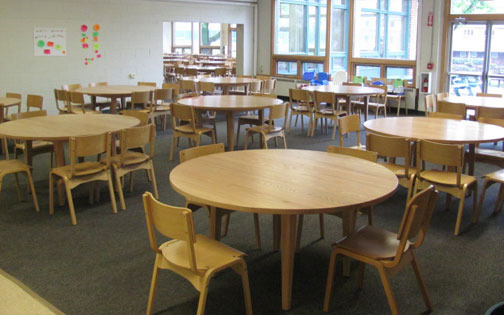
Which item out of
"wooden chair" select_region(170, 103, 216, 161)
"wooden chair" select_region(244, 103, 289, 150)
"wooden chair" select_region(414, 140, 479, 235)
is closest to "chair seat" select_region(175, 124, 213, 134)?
"wooden chair" select_region(170, 103, 216, 161)

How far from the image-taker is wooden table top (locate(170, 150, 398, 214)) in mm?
2395

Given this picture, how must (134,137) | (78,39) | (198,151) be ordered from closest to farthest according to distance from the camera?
(198,151) → (134,137) → (78,39)

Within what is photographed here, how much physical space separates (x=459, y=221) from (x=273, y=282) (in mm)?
1716

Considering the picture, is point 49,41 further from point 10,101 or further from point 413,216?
point 413,216

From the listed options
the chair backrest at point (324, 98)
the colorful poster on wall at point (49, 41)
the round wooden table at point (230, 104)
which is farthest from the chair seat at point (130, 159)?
the colorful poster on wall at point (49, 41)

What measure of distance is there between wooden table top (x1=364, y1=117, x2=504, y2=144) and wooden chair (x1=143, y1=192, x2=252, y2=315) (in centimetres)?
218

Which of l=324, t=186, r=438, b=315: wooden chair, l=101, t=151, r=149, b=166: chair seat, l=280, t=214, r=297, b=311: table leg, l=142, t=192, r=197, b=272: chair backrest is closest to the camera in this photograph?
l=142, t=192, r=197, b=272: chair backrest

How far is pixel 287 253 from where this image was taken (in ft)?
8.86

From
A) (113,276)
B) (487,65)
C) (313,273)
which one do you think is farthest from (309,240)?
(487,65)

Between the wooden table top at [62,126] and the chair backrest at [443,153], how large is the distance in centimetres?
260

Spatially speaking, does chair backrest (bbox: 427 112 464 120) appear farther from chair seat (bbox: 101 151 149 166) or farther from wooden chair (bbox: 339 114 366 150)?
chair seat (bbox: 101 151 149 166)

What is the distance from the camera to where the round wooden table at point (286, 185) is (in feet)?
7.86

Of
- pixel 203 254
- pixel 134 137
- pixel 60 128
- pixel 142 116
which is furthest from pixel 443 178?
pixel 60 128

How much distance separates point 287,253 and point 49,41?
832cm
